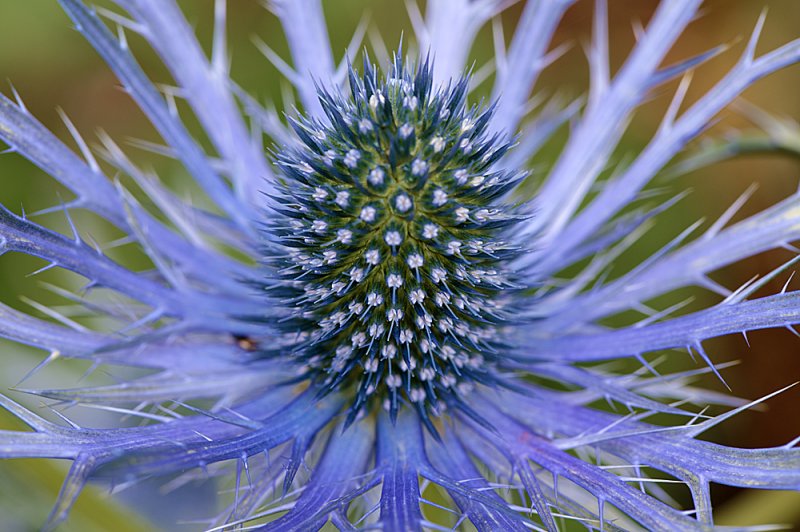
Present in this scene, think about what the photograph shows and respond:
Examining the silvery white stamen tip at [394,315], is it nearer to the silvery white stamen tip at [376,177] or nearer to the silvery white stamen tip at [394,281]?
the silvery white stamen tip at [394,281]

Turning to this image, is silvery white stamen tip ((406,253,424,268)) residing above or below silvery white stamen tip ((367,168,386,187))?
below

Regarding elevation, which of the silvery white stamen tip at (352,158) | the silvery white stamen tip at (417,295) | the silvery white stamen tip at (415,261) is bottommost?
the silvery white stamen tip at (417,295)

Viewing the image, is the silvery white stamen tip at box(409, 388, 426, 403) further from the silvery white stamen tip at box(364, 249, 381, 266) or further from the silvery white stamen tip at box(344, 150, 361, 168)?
the silvery white stamen tip at box(344, 150, 361, 168)

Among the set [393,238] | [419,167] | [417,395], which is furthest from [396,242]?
[417,395]

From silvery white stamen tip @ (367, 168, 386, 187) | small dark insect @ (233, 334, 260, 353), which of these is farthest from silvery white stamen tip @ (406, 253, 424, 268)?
small dark insect @ (233, 334, 260, 353)

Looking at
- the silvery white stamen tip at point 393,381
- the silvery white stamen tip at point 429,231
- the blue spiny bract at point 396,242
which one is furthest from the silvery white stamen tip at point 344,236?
the silvery white stamen tip at point 393,381

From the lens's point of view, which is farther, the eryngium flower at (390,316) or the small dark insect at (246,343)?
the small dark insect at (246,343)

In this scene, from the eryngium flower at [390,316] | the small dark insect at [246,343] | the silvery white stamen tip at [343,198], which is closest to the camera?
the eryngium flower at [390,316]

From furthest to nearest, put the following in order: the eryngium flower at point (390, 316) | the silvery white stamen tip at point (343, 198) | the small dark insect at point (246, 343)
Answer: the small dark insect at point (246, 343)
the silvery white stamen tip at point (343, 198)
the eryngium flower at point (390, 316)
